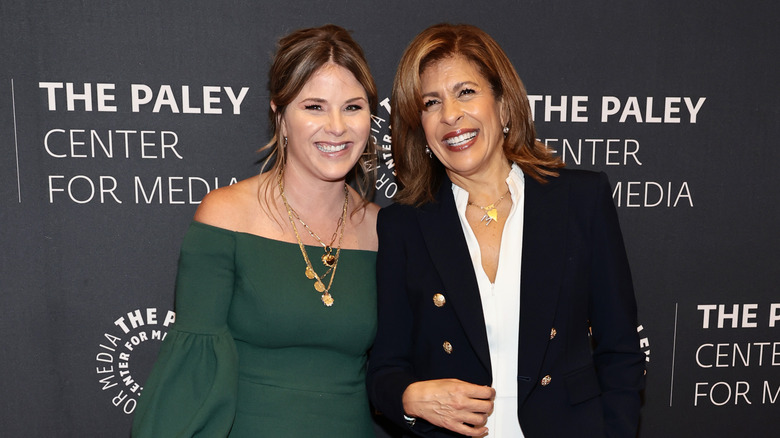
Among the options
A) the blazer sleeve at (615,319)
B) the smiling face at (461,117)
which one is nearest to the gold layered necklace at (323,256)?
the smiling face at (461,117)

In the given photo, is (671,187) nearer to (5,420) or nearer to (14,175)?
(14,175)

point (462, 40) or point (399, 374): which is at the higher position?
point (462, 40)

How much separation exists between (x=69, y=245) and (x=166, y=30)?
0.89 metres

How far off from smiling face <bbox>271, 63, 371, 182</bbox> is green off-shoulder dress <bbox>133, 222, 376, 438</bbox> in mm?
286

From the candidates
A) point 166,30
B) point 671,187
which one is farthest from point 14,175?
point 671,187

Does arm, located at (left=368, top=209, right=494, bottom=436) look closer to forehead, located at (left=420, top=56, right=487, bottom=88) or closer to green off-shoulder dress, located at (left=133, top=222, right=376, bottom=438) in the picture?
green off-shoulder dress, located at (left=133, top=222, right=376, bottom=438)

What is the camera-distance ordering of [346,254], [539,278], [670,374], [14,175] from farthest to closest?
[670,374]
[14,175]
[346,254]
[539,278]

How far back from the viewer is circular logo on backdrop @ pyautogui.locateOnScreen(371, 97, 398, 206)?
252cm

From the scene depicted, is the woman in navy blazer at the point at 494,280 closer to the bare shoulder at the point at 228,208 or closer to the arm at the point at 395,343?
the arm at the point at 395,343

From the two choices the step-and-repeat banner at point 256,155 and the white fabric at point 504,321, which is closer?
the white fabric at point 504,321

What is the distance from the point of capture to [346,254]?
2045 millimetres

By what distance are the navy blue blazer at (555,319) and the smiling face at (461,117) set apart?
6.5 inches

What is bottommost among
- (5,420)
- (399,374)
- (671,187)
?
(5,420)

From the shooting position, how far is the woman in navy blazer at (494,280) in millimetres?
1674
